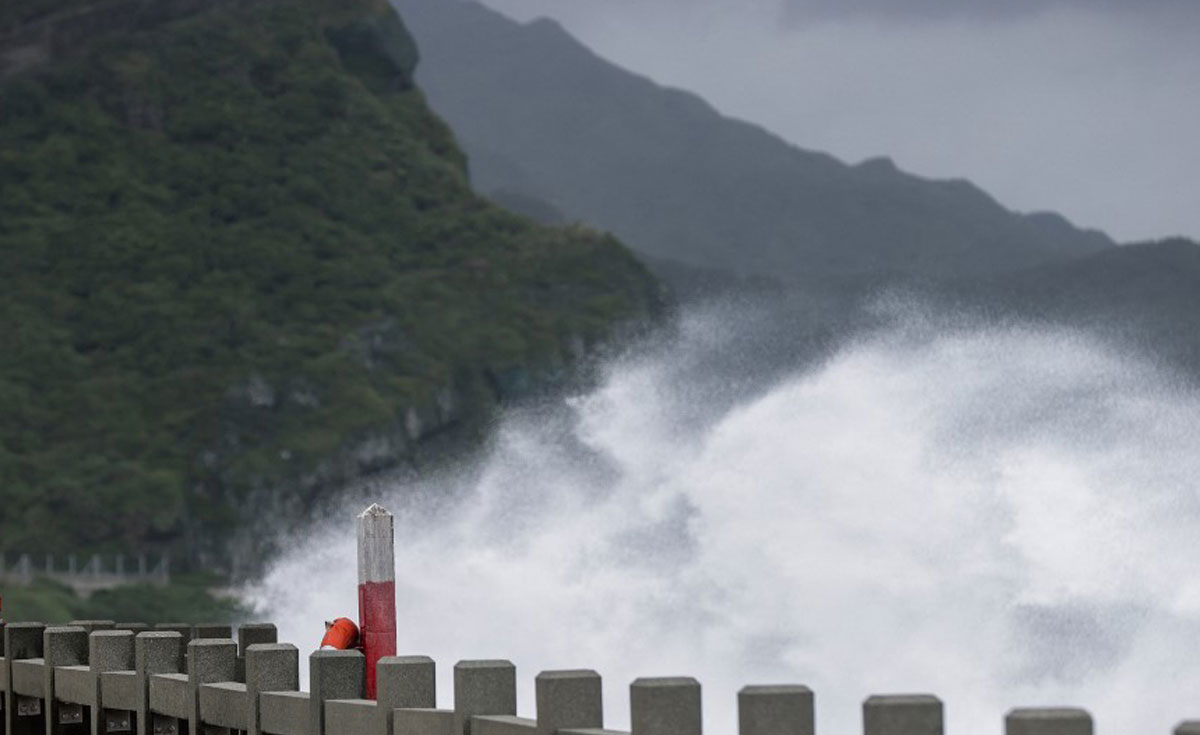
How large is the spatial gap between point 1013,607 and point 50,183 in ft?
404

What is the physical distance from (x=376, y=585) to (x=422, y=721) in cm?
265

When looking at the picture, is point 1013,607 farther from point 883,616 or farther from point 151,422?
point 151,422

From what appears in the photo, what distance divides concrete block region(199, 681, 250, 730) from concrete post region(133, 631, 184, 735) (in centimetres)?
79

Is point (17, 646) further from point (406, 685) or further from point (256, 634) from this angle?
point (406, 685)

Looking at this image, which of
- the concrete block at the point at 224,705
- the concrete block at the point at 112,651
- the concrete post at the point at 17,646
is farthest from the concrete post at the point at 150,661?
the concrete post at the point at 17,646

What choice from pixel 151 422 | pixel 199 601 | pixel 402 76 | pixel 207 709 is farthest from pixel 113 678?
pixel 402 76

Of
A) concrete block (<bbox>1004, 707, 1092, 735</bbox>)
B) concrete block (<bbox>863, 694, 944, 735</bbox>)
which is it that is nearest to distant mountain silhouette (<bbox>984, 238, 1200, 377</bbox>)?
concrete block (<bbox>863, 694, 944, 735</bbox>)

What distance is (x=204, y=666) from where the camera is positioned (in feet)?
40.3

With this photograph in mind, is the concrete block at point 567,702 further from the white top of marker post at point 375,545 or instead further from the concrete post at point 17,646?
the concrete post at point 17,646

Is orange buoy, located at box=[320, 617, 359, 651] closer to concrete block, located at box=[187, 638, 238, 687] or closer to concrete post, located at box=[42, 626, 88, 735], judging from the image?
concrete block, located at box=[187, 638, 238, 687]

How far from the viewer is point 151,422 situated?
12744cm

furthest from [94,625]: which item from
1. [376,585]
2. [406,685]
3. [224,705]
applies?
[406,685]

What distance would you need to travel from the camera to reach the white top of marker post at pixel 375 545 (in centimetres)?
1262

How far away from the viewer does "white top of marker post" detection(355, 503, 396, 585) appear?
1262cm
